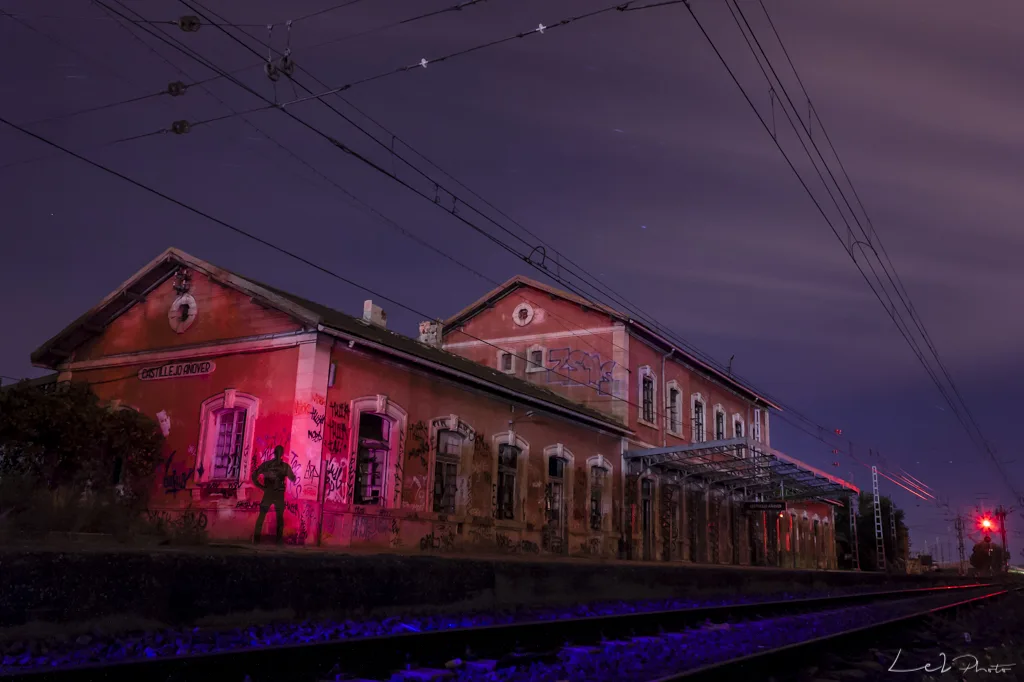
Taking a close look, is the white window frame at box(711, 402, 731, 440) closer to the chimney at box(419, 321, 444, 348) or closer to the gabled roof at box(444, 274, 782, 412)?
the gabled roof at box(444, 274, 782, 412)

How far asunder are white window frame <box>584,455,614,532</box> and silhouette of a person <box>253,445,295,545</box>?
1118cm

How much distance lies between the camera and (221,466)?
16.0 meters

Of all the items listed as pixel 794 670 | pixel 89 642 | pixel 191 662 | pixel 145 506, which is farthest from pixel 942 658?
pixel 145 506

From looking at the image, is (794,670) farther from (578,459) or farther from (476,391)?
(578,459)

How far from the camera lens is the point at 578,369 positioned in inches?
1061

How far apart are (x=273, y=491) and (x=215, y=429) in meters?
3.14

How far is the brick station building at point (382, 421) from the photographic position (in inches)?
589

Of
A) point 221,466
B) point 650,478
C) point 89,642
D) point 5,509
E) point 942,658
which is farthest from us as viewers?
point 650,478


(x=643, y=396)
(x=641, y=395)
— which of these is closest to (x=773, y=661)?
(x=641, y=395)

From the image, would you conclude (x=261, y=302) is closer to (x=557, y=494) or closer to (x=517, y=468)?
(x=517, y=468)

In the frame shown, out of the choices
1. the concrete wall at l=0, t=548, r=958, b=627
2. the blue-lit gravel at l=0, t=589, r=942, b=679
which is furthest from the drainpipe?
the blue-lit gravel at l=0, t=589, r=942, b=679

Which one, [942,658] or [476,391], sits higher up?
[476,391]

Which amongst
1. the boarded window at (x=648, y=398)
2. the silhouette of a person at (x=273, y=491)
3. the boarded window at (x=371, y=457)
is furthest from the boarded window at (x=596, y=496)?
the silhouette of a person at (x=273, y=491)

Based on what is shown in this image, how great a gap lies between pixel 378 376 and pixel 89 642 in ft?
33.6
